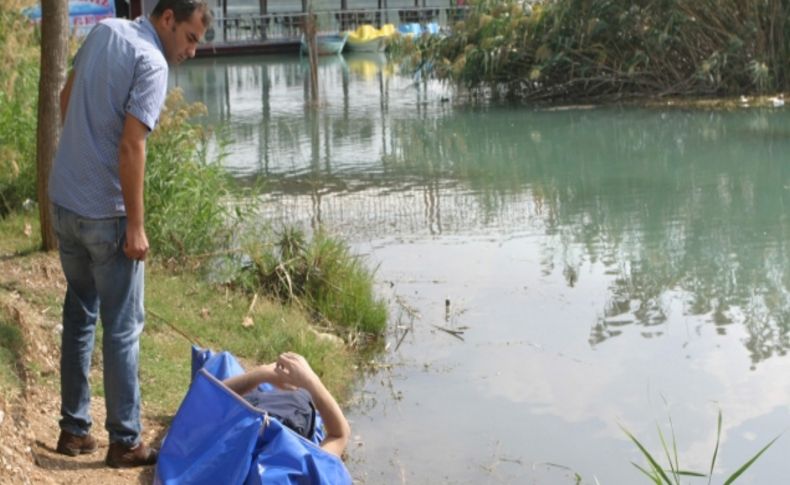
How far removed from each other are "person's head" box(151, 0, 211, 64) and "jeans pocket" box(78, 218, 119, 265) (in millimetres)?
547

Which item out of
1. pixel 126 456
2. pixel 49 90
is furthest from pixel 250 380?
pixel 49 90

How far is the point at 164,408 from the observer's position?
5.00 metres

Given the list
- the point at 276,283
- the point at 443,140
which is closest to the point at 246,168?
the point at 443,140

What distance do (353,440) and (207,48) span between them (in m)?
29.6

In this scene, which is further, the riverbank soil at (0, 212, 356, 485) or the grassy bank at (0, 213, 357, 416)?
the grassy bank at (0, 213, 357, 416)

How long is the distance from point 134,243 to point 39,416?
1.01m

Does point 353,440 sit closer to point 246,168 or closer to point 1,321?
point 1,321

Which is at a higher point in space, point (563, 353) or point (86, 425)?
point (86, 425)

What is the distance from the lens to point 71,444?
164 inches

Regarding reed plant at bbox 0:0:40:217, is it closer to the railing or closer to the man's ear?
the man's ear

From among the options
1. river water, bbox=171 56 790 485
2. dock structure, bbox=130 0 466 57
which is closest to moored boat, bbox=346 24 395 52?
dock structure, bbox=130 0 466 57

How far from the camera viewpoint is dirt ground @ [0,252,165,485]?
154 inches

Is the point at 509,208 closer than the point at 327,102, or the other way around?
the point at 509,208

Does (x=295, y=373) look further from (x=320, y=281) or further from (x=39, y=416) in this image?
(x=320, y=281)
